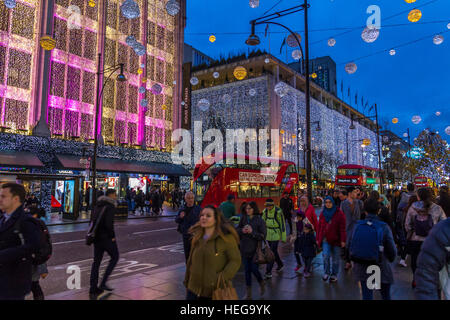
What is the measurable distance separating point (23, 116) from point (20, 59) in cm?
384

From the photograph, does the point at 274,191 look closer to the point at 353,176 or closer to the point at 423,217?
the point at 353,176

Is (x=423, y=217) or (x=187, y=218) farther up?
(x=423, y=217)

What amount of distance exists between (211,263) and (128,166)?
2480 cm

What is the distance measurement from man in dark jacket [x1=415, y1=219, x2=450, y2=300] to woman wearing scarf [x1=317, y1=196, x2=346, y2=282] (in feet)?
13.2

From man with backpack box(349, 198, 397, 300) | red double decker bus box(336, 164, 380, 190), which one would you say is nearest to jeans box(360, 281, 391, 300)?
man with backpack box(349, 198, 397, 300)

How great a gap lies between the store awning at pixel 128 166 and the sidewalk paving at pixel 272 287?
18.5 meters

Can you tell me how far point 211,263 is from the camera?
3307 mm

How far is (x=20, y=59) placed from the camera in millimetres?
21906

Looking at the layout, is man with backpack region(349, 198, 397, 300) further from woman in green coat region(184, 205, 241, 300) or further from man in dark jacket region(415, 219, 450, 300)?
woman in green coat region(184, 205, 241, 300)

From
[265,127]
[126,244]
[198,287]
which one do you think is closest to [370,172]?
[265,127]

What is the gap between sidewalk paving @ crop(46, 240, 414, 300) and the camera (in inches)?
213

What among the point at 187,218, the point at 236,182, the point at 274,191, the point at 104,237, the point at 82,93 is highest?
the point at 82,93

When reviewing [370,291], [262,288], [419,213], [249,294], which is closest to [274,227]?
[262,288]
